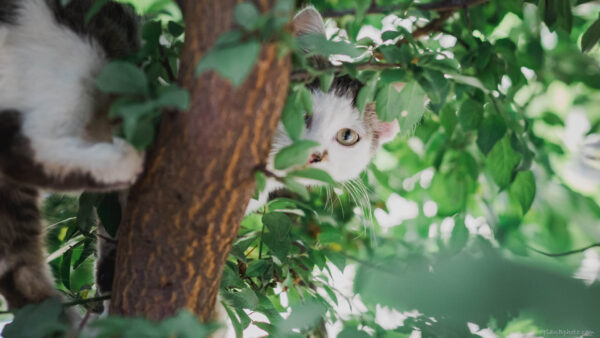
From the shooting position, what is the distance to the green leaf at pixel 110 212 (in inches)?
40.8

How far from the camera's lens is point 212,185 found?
740 millimetres

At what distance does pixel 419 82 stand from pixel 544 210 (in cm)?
66

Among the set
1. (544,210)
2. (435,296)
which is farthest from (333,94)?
(435,296)

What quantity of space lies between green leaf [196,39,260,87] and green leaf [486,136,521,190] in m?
0.75

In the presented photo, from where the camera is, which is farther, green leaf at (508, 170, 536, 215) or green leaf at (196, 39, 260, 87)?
green leaf at (508, 170, 536, 215)

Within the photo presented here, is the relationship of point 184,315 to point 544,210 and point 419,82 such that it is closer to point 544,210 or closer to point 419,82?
point 419,82

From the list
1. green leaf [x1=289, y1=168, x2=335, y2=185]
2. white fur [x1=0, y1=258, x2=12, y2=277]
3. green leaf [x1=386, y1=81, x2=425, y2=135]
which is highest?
green leaf [x1=386, y1=81, x2=425, y2=135]

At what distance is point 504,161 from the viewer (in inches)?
43.8

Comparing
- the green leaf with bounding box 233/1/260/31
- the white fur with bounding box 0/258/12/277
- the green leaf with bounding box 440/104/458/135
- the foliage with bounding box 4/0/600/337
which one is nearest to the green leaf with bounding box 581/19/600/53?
the foliage with bounding box 4/0/600/337

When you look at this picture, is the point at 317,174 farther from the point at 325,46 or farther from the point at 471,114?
the point at 471,114

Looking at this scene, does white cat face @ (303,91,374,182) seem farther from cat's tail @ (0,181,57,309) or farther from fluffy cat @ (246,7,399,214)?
cat's tail @ (0,181,57,309)

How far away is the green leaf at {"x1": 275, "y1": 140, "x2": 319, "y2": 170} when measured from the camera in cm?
69

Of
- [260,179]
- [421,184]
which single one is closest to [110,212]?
[260,179]

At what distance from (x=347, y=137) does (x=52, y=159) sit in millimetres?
881
